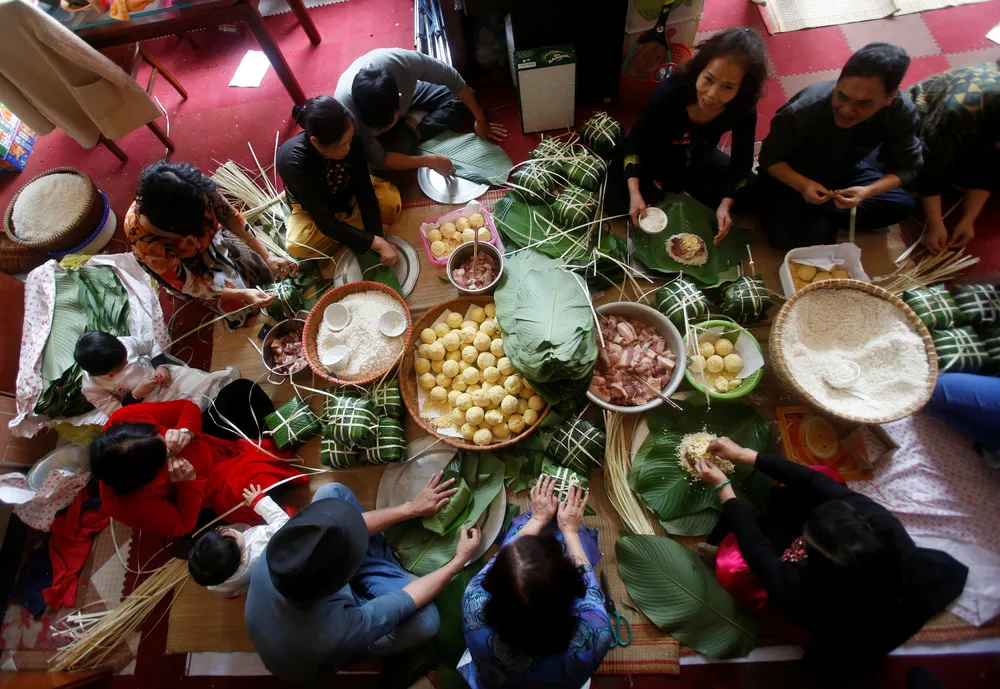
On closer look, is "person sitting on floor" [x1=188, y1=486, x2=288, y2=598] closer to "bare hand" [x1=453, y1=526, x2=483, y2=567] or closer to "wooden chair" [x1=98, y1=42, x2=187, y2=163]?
"bare hand" [x1=453, y1=526, x2=483, y2=567]

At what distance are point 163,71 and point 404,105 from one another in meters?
2.12

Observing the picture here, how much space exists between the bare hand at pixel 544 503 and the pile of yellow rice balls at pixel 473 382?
0.86 ft

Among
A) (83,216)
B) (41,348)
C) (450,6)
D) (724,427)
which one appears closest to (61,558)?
(41,348)

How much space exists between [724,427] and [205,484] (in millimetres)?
2330

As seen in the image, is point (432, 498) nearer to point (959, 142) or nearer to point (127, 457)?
point (127, 457)

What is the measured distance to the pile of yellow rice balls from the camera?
2.09m

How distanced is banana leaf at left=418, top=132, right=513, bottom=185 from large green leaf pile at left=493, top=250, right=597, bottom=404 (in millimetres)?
893

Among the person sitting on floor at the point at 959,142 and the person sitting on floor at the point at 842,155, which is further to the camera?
the person sitting on floor at the point at 959,142

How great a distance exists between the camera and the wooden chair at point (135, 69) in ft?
9.91

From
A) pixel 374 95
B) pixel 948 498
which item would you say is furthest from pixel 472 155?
pixel 948 498

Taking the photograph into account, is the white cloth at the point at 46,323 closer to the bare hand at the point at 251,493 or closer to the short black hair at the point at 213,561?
the bare hand at the point at 251,493

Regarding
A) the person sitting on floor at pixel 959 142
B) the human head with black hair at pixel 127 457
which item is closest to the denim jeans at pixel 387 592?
the human head with black hair at pixel 127 457

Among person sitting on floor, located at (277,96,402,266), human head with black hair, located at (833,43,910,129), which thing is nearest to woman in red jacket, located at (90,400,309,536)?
person sitting on floor, located at (277,96,402,266)

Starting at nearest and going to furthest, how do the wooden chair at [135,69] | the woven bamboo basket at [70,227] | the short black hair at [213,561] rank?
1. the short black hair at [213,561]
2. the woven bamboo basket at [70,227]
3. the wooden chair at [135,69]
